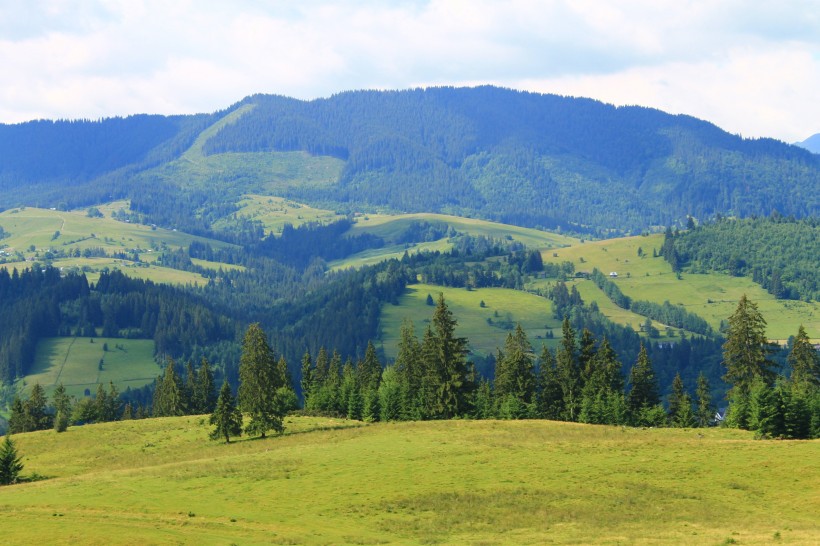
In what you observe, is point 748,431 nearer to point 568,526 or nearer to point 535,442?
point 535,442

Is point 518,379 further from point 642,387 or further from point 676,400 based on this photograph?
point 676,400

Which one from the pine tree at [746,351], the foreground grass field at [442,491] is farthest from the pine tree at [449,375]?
the pine tree at [746,351]

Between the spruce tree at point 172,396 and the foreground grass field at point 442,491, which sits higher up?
the foreground grass field at point 442,491

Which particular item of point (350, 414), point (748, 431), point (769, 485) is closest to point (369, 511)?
point (769, 485)

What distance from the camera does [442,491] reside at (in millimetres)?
71812

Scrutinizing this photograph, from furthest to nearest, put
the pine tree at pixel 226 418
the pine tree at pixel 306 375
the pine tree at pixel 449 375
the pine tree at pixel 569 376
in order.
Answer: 1. the pine tree at pixel 306 375
2. the pine tree at pixel 569 376
3. the pine tree at pixel 449 375
4. the pine tree at pixel 226 418

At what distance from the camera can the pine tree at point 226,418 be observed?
10394 centimetres

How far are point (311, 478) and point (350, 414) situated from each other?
54.2m

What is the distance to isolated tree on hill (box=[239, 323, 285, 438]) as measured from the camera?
10494cm

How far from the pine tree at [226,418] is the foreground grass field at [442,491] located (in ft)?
19.6

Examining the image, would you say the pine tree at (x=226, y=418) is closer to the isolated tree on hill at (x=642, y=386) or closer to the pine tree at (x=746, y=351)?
the isolated tree on hill at (x=642, y=386)

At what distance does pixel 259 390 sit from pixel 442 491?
38.7 m

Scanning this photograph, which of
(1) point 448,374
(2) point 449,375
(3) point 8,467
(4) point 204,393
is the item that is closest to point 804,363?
(2) point 449,375

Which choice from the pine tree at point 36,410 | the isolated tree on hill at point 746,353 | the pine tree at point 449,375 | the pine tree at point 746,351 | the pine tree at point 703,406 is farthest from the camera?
the pine tree at point 36,410
